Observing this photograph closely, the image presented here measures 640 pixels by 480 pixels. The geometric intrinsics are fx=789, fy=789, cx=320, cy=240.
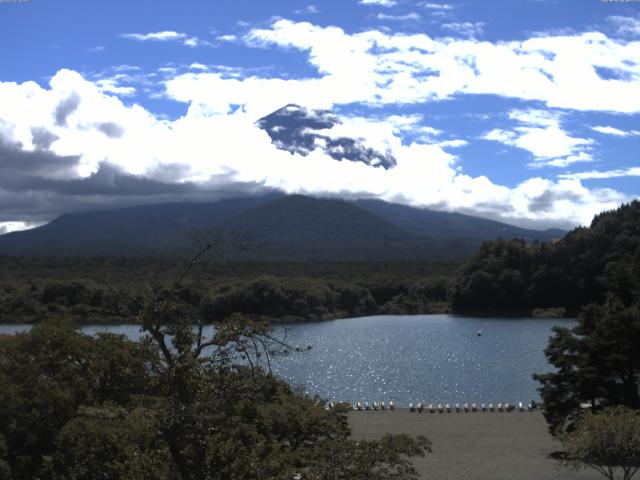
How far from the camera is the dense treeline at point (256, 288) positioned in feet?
256

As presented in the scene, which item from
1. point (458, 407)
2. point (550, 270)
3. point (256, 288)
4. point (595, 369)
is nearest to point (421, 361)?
point (458, 407)

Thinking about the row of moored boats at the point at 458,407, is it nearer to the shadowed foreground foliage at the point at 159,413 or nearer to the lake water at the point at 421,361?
the lake water at the point at 421,361

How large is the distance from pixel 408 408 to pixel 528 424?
6583 mm

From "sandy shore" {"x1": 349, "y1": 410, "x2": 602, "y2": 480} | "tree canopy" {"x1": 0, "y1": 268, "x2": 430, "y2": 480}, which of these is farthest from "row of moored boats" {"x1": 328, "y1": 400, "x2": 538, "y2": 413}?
"tree canopy" {"x1": 0, "y1": 268, "x2": 430, "y2": 480}

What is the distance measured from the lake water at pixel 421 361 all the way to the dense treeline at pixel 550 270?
41.6ft

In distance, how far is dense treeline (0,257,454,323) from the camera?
7794 cm

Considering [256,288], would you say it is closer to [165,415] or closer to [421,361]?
[421,361]

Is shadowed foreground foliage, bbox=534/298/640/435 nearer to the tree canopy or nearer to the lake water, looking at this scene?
the lake water

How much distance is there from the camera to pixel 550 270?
9225cm

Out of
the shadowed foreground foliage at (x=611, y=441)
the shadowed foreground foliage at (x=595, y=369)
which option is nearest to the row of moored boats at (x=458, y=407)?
the shadowed foreground foliage at (x=595, y=369)

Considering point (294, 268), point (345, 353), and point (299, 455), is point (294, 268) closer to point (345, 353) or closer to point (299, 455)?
point (345, 353)

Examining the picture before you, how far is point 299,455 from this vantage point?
11.7 m

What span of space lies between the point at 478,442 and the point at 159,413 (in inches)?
829

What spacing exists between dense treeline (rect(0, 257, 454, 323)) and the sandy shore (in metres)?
37.5
